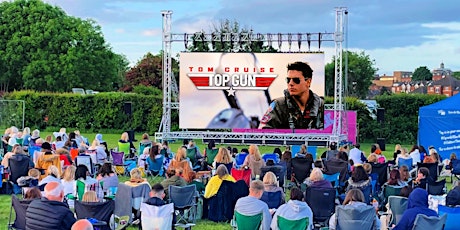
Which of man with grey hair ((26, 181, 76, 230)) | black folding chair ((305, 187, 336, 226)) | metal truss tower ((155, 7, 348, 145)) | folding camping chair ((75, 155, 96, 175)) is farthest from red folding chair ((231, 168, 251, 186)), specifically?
metal truss tower ((155, 7, 348, 145))

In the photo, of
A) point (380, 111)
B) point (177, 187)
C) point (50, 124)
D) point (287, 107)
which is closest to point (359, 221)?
point (177, 187)

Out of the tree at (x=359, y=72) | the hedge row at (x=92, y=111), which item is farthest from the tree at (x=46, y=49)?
the tree at (x=359, y=72)

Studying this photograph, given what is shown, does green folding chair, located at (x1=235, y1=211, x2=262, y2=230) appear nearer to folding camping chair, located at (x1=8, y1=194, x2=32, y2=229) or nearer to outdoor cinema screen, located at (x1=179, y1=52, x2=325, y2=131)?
folding camping chair, located at (x1=8, y1=194, x2=32, y2=229)

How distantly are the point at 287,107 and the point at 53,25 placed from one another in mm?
28623

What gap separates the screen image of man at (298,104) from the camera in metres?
22.0

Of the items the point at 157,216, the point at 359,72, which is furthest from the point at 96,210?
the point at 359,72

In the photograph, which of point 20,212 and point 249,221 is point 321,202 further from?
point 20,212

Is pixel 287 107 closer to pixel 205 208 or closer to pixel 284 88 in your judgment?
pixel 284 88

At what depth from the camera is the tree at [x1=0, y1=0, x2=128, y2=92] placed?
4562 cm

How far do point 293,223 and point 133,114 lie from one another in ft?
80.5

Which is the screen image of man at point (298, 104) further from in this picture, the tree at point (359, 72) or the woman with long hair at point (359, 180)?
the tree at point (359, 72)

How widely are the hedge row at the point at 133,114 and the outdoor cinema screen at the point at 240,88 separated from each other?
278 inches

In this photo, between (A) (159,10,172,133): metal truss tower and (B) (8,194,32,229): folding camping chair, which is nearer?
(B) (8,194,32,229): folding camping chair

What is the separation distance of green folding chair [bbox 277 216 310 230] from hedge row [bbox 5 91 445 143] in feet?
71.6
